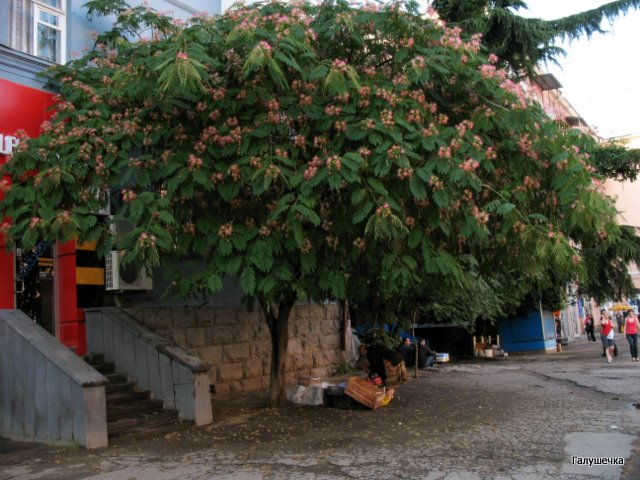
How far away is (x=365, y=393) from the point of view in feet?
34.7

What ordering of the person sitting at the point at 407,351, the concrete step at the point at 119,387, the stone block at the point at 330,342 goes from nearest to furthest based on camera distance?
1. the concrete step at the point at 119,387
2. the stone block at the point at 330,342
3. the person sitting at the point at 407,351

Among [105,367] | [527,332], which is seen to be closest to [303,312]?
[105,367]

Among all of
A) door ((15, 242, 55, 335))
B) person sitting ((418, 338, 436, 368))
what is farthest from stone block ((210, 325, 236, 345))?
person sitting ((418, 338, 436, 368))

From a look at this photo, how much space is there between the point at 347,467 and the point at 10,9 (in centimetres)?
926

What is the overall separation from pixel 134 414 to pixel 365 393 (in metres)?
3.81

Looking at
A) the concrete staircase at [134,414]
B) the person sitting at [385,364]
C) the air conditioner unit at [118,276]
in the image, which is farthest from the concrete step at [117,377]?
the person sitting at [385,364]

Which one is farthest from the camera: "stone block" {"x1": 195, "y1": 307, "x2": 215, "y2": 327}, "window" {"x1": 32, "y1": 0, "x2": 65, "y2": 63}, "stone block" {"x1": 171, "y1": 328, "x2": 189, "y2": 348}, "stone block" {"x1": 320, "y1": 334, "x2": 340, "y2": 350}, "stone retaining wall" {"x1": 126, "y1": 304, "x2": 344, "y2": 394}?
"stone block" {"x1": 320, "y1": 334, "x2": 340, "y2": 350}

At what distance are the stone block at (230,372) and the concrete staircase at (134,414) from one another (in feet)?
10.5

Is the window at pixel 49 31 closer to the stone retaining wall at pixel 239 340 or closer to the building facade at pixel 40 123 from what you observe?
the building facade at pixel 40 123

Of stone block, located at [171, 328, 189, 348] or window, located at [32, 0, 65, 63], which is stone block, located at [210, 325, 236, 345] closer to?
stone block, located at [171, 328, 189, 348]

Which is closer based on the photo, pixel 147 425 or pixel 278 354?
pixel 147 425

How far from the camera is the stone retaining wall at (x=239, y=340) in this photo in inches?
483

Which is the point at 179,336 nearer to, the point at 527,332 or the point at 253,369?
the point at 253,369

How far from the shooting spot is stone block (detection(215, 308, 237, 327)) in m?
13.3
